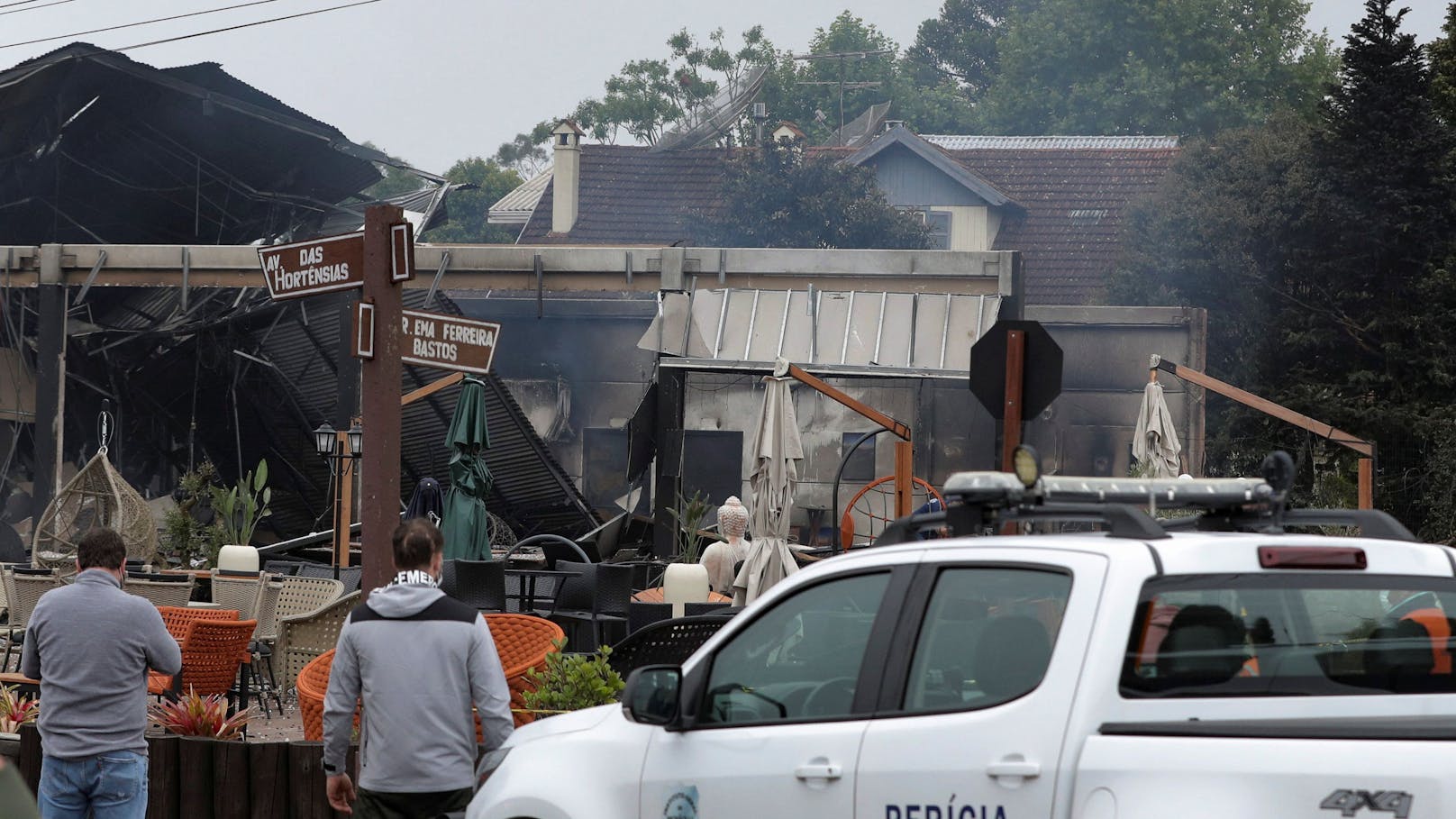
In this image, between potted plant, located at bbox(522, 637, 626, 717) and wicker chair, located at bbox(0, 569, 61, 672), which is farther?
wicker chair, located at bbox(0, 569, 61, 672)

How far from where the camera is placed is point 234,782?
6.90 meters

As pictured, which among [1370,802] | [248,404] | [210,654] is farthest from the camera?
[248,404]

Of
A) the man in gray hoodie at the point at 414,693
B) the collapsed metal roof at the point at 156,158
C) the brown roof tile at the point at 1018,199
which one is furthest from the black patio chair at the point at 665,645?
the brown roof tile at the point at 1018,199

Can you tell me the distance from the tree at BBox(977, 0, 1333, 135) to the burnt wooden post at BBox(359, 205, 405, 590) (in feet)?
132

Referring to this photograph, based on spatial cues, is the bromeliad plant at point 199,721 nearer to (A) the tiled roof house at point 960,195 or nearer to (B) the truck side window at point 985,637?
(B) the truck side window at point 985,637

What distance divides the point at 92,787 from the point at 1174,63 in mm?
46499

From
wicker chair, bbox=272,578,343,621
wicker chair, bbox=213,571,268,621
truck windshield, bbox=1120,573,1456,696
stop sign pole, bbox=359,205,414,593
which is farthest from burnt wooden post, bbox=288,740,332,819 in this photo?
wicker chair, bbox=213,571,268,621

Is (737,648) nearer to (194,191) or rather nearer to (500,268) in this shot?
(500,268)

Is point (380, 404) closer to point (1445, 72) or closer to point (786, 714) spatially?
point (786, 714)

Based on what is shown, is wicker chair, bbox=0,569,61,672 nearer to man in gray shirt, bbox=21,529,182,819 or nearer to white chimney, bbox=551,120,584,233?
man in gray shirt, bbox=21,529,182,819

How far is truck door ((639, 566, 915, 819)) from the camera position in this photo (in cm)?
418

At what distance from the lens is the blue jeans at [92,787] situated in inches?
234

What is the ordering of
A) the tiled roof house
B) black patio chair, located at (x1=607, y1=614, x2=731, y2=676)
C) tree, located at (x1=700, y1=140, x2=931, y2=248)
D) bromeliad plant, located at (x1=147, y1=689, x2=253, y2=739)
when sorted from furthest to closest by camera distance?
the tiled roof house, tree, located at (x1=700, y1=140, x2=931, y2=248), black patio chair, located at (x1=607, y1=614, x2=731, y2=676), bromeliad plant, located at (x1=147, y1=689, x2=253, y2=739)

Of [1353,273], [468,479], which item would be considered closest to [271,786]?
[468,479]
